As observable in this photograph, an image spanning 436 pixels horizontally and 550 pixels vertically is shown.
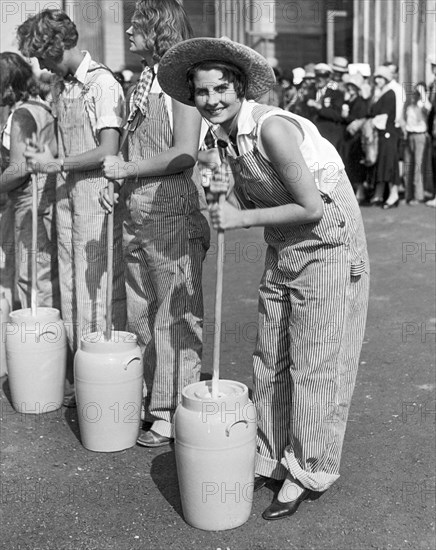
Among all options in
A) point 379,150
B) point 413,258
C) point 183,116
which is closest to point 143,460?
point 183,116

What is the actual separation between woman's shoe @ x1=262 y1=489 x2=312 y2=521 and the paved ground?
3 centimetres

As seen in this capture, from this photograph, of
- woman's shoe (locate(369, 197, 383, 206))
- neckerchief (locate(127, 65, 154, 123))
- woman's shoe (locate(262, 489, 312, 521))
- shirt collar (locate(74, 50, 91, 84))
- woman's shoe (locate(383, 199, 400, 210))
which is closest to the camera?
woman's shoe (locate(262, 489, 312, 521))

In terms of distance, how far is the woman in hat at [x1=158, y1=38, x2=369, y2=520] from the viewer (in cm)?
329

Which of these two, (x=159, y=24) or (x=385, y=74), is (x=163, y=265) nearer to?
(x=159, y=24)

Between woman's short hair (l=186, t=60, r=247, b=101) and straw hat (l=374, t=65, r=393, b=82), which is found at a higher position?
woman's short hair (l=186, t=60, r=247, b=101)

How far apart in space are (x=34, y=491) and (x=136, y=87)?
191 cm

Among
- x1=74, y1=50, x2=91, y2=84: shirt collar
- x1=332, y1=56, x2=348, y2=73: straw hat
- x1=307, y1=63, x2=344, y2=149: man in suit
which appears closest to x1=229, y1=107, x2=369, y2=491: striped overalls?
x1=74, y1=50, x2=91, y2=84: shirt collar

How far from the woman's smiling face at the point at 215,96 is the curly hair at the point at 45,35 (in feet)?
4.97

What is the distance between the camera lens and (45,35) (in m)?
4.62

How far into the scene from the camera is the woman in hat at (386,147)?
1227cm

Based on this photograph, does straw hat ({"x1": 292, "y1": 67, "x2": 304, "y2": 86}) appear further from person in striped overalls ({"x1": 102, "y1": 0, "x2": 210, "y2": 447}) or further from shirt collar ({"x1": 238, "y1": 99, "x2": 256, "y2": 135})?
shirt collar ({"x1": 238, "y1": 99, "x2": 256, "y2": 135})

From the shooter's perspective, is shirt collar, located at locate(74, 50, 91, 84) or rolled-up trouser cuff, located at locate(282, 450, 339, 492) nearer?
rolled-up trouser cuff, located at locate(282, 450, 339, 492)

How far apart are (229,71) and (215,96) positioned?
0.38ft

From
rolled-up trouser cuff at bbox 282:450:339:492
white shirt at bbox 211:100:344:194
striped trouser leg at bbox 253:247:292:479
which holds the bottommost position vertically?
rolled-up trouser cuff at bbox 282:450:339:492
